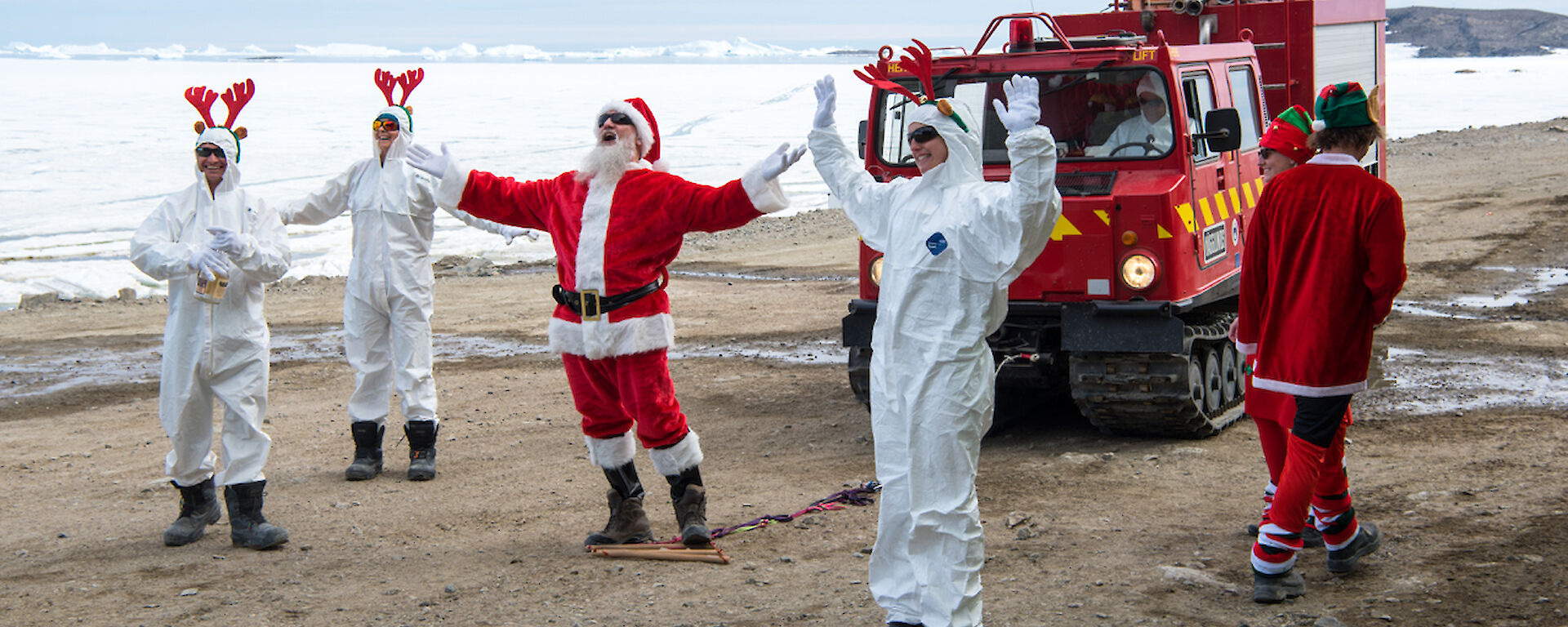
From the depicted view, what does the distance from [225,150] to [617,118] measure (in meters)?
1.90

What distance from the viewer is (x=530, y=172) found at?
32.3 metres

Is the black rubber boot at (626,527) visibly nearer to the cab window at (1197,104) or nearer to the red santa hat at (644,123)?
the red santa hat at (644,123)

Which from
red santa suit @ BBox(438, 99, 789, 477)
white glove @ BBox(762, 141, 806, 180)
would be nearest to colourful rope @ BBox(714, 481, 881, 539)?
red santa suit @ BBox(438, 99, 789, 477)

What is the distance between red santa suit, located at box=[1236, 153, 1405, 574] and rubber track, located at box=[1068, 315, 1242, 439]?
234 centimetres

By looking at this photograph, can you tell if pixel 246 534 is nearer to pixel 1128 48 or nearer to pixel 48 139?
pixel 1128 48

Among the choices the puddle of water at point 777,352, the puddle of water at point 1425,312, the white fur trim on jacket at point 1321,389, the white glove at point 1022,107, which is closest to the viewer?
the white glove at point 1022,107

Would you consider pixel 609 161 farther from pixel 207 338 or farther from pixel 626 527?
pixel 207 338

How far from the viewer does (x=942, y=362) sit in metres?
4.31

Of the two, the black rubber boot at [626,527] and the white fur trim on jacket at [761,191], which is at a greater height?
the white fur trim on jacket at [761,191]

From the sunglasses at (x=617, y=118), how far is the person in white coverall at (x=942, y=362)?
5.60ft

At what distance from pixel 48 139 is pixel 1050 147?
45.1 meters

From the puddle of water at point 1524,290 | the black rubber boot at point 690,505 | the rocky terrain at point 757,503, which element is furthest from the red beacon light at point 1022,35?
the puddle of water at point 1524,290

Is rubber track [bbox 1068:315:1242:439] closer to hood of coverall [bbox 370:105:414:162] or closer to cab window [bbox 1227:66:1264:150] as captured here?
cab window [bbox 1227:66:1264:150]

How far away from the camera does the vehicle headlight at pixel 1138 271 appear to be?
7.09 metres
